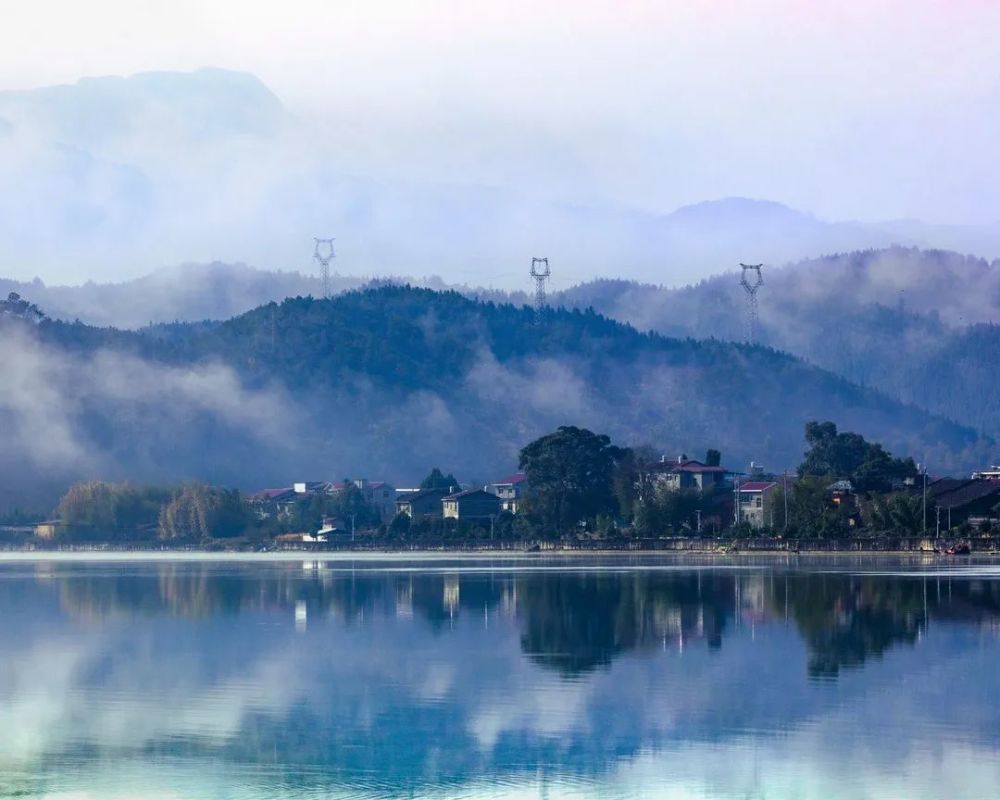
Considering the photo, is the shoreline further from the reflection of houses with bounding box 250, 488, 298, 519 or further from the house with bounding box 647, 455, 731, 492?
the house with bounding box 647, 455, 731, 492

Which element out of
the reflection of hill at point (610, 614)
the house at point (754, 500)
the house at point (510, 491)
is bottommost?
the reflection of hill at point (610, 614)

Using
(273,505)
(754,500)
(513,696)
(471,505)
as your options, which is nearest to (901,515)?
(754,500)

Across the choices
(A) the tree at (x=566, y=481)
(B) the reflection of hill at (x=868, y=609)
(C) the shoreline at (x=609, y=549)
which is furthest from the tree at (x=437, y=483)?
(B) the reflection of hill at (x=868, y=609)

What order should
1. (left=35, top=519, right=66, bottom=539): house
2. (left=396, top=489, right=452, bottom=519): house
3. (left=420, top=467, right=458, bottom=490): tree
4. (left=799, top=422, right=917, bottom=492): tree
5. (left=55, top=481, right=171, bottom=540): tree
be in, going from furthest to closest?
(left=35, top=519, right=66, bottom=539): house, (left=55, top=481, right=171, bottom=540): tree, (left=420, top=467, right=458, bottom=490): tree, (left=396, top=489, right=452, bottom=519): house, (left=799, top=422, right=917, bottom=492): tree

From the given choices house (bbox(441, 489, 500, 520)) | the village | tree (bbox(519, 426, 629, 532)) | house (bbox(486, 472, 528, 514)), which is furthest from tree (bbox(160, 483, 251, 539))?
tree (bbox(519, 426, 629, 532))

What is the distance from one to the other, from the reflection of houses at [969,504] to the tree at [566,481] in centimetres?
2781

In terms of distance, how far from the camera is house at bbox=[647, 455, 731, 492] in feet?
460

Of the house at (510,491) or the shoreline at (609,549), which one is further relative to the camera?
the house at (510,491)

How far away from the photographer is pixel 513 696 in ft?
108

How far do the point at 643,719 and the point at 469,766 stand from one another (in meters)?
4.96

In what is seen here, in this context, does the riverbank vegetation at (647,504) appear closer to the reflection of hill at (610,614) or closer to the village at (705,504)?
the village at (705,504)

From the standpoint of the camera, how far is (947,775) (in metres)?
24.6

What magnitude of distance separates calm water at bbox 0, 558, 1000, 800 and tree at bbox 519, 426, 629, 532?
70495 millimetres

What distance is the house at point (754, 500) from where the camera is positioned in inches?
4956
